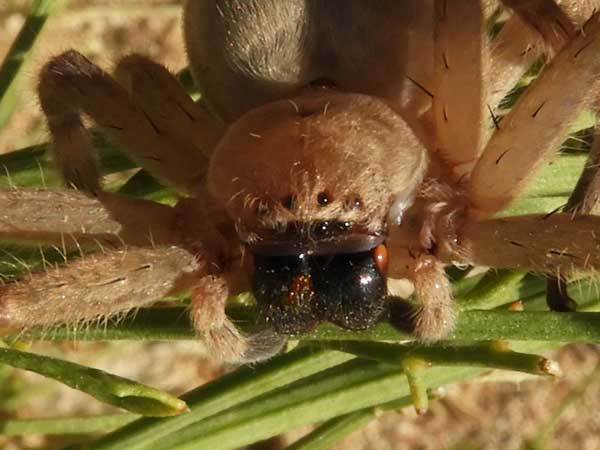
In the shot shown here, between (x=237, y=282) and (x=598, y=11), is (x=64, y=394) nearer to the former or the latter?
(x=237, y=282)

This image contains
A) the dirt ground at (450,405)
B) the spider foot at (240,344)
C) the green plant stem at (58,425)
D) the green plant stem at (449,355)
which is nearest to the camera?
the green plant stem at (449,355)

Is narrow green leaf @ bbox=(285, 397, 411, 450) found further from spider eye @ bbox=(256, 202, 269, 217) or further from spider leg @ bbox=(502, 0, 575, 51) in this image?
spider leg @ bbox=(502, 0, 575, 51)

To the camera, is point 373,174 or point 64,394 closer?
point 373,174

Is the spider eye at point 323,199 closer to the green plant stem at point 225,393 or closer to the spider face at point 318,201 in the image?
the spider face at point 318,201

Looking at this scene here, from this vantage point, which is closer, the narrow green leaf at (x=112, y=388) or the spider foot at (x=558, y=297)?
the narrow green leaf at (x=112, y=388)

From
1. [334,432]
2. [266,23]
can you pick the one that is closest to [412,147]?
[266,23]

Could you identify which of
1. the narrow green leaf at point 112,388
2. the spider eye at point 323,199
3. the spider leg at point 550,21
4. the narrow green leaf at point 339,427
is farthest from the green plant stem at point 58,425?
the spider leg at point 550,21

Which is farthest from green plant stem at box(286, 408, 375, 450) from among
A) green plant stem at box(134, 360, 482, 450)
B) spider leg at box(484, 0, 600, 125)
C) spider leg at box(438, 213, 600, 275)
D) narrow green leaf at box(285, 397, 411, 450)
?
spider leg at box(484, 0, 600, 125)
